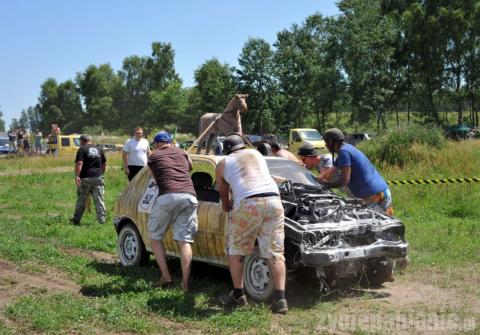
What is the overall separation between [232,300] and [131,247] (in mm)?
2495

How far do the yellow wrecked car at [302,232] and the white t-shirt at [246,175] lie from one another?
0.62m

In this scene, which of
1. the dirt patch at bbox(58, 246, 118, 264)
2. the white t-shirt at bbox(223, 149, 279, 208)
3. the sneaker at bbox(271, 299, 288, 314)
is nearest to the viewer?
the sneaker at bbox(271, 299, 288, 314)

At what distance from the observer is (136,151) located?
13055 millimetres

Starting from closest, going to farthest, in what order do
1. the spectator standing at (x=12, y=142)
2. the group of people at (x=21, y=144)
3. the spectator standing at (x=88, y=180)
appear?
the spectator standing at (x=88, y=180), the group of people at (x=21, y=144), the spectator standing at (x=12, y=142)

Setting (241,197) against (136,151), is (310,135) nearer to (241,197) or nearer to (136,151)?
(136,151)

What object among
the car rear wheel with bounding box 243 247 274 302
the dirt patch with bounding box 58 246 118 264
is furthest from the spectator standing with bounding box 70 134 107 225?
the car rear wheel with bounding box 243 247 274 302

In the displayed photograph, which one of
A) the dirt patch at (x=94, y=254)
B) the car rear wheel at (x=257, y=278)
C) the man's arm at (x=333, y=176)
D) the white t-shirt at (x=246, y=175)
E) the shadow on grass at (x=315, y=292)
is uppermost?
the white t-shirt at (x=246, y=175)

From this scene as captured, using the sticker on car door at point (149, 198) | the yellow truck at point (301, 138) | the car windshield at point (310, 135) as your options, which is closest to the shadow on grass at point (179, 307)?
the sticker on car door at point (149, 198)

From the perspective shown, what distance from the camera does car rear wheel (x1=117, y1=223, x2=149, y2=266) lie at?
8.01 m

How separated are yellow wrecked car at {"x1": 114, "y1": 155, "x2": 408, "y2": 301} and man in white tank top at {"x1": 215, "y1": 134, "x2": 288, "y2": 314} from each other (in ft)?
1.00

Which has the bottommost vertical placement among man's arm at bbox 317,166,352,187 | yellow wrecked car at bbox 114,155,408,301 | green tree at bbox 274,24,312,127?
yellow wrecked car at bbox 114,155,408,301

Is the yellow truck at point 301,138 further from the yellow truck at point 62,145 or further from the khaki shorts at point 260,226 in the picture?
the khaki shorts at point 260,226

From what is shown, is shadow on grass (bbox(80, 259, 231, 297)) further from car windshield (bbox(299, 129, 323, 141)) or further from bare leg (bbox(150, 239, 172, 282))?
car windshield (bbox(299, 129, 323, 141))

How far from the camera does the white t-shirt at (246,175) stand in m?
6.00
